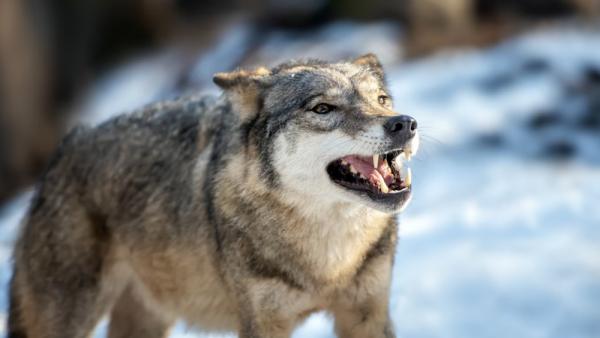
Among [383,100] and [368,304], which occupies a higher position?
[383,100]

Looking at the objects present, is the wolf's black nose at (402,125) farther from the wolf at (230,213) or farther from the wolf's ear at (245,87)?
the wolf's ear at (245,87)

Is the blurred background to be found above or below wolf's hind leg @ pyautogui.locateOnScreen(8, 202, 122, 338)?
below

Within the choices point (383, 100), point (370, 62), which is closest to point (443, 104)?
point (370, 62)

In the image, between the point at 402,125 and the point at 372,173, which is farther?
the point at 372,173

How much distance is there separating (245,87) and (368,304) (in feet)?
4.08

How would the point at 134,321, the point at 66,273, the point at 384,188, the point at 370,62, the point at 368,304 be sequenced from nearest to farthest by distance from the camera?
1. the point at 384,188
2. the point at 368,304
3. the point at 370,62
4. the point at 66,273
5. the point at 134,321

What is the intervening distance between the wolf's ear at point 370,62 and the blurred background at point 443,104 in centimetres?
201

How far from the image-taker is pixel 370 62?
16.5 ft

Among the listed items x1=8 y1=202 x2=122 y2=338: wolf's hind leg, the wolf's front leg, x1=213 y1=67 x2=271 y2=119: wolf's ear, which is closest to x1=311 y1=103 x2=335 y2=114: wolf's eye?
x1=213 y1=67 x2=271 y2=119: wolf's ear

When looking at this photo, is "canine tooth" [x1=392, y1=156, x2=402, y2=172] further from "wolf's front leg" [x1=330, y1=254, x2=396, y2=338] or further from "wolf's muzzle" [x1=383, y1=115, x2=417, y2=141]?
"wolf's front leg" [x1=330, y1=254, x2=396, y2=338]

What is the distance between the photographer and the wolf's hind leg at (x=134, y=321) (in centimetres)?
594

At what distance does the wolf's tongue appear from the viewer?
4.41 m

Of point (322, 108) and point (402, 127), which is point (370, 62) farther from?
point (402, 127)

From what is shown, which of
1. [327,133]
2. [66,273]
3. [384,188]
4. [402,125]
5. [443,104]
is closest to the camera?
[402,125]
